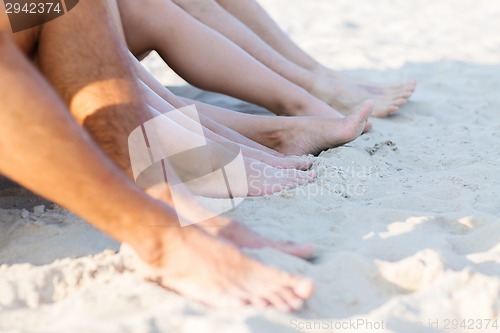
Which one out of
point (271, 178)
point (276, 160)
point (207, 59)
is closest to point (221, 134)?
point (276, 160)

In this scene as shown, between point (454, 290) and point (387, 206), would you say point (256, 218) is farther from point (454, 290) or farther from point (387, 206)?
point (454, 290)

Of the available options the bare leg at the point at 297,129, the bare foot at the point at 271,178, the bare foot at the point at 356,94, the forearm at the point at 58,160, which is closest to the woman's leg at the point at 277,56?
the bare foot at the point at 356,94

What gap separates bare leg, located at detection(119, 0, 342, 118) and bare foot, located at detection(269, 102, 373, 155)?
0.22 m

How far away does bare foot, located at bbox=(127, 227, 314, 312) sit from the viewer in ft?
4.66

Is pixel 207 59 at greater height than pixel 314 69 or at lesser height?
greater

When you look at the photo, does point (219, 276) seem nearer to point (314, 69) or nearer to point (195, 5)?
point (195, 5)

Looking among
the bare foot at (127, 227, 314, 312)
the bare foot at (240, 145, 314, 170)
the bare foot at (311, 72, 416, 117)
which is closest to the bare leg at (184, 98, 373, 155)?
the bare foot at (240, 145, 314, 170)

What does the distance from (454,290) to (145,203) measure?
67 centimetres

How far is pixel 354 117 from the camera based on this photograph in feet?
8.12

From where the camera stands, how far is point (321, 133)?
246 cm

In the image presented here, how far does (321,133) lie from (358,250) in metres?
0.88

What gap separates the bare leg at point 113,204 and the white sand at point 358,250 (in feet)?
0.17

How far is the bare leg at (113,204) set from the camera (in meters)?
1.34

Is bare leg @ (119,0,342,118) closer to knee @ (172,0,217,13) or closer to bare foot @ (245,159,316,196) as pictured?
knee @ (172,0,217,13)
